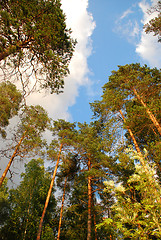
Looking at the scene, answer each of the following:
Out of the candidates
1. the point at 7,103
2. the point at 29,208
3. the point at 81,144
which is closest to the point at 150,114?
the point at 81,144

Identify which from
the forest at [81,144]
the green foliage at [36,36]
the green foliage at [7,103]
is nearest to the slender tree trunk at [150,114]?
the forest at [81,144]

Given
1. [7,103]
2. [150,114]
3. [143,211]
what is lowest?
[143,211]

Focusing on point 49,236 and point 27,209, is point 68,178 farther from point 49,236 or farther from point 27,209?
point 27,209

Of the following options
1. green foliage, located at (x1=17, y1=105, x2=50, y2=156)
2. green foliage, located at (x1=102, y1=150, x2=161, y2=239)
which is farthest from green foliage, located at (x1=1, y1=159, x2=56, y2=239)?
green foliage, located at (x1=102, y1=150, x2=161, y2=239)

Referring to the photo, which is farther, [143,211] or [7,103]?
[7,103]

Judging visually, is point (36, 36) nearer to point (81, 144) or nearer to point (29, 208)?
point (81, 144)

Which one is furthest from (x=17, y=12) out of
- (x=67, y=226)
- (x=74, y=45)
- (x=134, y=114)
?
(x=67, y=226)

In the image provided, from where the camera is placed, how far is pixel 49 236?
39.6 feet

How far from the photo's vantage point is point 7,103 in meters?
11.7

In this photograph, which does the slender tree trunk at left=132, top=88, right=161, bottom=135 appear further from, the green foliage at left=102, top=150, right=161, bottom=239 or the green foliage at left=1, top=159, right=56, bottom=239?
the green foliage at left=1, top=159, right=56, bottom=239

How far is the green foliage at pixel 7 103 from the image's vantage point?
11538 millimetres

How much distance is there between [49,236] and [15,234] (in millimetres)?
3971

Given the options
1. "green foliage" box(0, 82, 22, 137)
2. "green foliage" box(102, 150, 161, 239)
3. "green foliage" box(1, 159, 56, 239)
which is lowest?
"green foliage" box(102, 150, 161, 239)

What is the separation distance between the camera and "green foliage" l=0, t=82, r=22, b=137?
11538 mm
